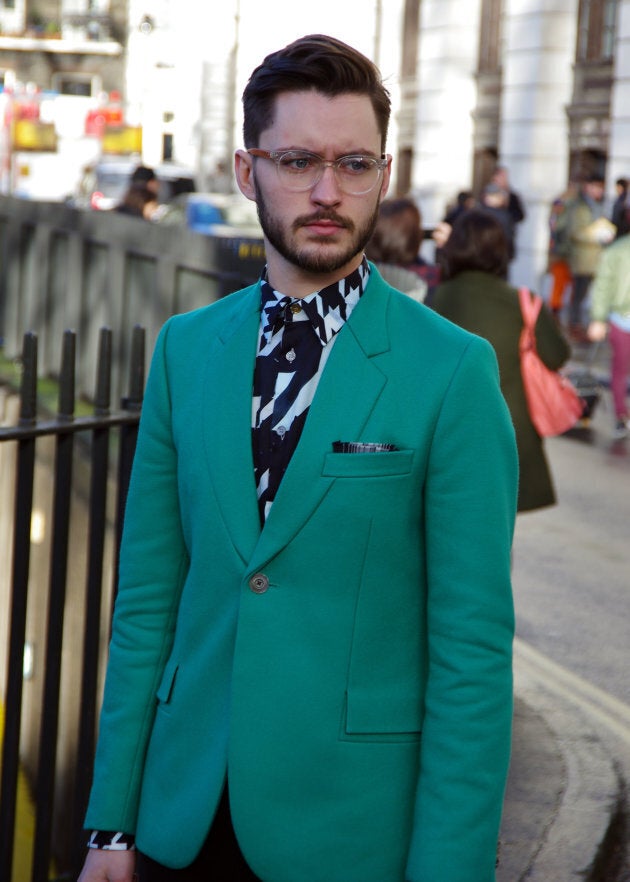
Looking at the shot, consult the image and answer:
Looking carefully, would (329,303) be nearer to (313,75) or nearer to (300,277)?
(300,277)

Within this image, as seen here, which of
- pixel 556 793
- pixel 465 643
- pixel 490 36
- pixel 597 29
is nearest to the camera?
pixel 465 643

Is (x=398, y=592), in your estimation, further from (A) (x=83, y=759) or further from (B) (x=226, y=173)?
(B) (x=226, y=173)

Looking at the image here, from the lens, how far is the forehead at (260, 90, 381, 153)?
83.0 inches

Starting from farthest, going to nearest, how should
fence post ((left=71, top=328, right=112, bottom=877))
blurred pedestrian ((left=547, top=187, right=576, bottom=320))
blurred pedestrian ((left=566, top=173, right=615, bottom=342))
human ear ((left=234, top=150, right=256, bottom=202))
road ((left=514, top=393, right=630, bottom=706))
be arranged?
blurred pedestrian ((left=547, top=187, right=576, bottom=320)) < blurred pedestrian ((left=566, top=173, right=615, bottom=342)) < road ((left=514, top=393, right=630, bottom=706)) < fence post ((left=71, top=328, right=112, bottom=877)) < human ear ((left=234, top=150, right=256, bottom=202))

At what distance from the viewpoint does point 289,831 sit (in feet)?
6.84

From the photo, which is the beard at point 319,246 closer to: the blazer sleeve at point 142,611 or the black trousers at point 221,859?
the blazer sleeve at point 142,611

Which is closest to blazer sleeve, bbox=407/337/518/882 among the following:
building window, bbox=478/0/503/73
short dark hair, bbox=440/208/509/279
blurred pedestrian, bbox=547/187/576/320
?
short dark hair, bbox=440/208/509/279

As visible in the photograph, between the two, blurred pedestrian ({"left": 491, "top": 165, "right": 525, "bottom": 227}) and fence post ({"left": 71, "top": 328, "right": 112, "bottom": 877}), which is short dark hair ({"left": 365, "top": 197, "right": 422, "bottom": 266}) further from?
blurred pedestrian ({"left": 491, "top": 165, "right": 525, "bottom": 227})

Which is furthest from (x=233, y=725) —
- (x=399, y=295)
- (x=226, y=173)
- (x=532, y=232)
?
(x=226, y=173)

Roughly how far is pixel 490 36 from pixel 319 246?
89.9ft

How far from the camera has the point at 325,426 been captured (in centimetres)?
208

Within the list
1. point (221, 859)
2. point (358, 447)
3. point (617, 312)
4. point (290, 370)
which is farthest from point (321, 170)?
point (617, 312)

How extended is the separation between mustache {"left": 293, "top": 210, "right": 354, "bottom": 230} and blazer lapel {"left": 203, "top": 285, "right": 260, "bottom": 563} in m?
0.19

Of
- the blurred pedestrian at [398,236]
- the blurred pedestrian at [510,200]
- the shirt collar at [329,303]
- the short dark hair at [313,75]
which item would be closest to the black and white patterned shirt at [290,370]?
the shirt collar at [329,303]
